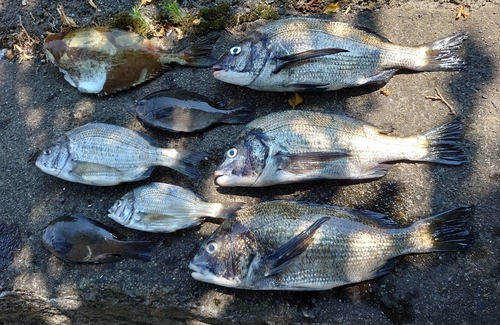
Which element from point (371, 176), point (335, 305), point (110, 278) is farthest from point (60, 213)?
point (371, 176)

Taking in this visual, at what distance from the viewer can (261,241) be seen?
8.87 ft

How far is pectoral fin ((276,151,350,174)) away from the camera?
3002mm

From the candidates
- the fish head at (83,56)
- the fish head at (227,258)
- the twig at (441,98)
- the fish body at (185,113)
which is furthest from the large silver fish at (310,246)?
the fish head at (83,56)

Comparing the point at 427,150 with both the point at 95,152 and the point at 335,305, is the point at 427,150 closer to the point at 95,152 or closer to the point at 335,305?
the point at 335,305

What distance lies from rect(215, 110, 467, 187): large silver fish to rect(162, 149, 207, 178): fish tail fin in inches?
8.6

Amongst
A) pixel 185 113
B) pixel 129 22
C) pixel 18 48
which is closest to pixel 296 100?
pixel 185 113

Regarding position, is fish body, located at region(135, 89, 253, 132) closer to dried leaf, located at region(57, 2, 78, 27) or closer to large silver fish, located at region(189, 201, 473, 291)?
large silver fish, located at region(189, 201, 473, 291)

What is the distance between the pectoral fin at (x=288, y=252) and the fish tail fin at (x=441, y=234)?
72 centimetres

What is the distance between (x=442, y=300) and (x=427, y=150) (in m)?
1.06

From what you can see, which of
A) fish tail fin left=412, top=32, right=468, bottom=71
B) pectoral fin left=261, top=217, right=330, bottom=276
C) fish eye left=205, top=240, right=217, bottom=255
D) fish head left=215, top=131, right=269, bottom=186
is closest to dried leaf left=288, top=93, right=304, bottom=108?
fish head left=215, top=131, right=269, bottom=186

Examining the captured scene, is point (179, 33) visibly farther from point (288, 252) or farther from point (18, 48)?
point (288, 252)

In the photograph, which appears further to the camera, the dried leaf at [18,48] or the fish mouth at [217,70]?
the dried leaf at [18,48]

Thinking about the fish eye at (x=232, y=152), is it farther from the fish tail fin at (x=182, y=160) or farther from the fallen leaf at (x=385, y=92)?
the fallen leaf at (x=385, y=92)

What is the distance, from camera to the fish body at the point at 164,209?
3031 millimetres
